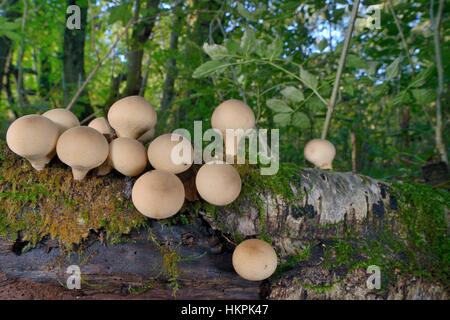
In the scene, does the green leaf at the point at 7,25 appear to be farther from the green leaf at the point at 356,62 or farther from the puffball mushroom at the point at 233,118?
the green leaf at the point at 356,62

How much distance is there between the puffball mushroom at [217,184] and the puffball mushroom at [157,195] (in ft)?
0.32

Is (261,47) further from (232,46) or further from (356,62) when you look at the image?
(356,62)

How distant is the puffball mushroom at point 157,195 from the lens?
1378 millimetres

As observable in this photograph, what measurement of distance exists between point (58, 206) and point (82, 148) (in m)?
0.32

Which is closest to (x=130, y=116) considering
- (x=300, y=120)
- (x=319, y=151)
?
(x=319, y=151)

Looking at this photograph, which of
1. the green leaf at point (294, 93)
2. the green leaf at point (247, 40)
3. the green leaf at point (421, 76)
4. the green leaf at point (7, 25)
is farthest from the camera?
the green leaf at point (7, 25)

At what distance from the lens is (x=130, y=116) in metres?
1.61

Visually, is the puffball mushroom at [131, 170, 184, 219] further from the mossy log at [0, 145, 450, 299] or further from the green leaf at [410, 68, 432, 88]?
Result: the green leaf at [410, 68, 432, 88]

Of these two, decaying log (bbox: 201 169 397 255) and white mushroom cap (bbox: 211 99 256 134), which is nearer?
decaying log (bbox: 201 169 397 255)

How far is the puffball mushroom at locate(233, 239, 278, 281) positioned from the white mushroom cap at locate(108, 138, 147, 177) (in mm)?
570

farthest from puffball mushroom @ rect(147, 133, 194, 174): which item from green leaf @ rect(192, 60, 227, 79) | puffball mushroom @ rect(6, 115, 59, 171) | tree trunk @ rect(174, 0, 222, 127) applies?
tree trunk @ rect(174, 0, 222, 127)

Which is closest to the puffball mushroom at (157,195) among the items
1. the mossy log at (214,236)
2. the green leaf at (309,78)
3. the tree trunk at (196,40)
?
the mossy log at (214,236)

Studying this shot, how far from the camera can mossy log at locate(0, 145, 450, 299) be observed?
1.48 metres
